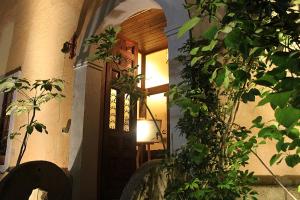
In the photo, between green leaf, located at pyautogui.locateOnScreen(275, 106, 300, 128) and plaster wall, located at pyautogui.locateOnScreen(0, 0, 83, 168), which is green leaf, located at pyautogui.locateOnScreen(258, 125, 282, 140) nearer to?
green leaf, located at pyautogui.locateOnScreen(275, 106, 300, 128)

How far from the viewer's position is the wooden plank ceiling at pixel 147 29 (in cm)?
718

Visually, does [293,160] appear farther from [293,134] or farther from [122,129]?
[122,129]

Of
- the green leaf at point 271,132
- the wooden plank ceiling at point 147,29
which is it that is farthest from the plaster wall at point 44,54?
the green leaf at point 271,132

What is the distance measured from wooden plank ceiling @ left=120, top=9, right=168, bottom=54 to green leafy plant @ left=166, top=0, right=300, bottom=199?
4066mm

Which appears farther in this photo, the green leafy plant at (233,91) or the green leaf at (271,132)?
the green leaf at (271,132)

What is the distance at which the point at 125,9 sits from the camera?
16.1ft

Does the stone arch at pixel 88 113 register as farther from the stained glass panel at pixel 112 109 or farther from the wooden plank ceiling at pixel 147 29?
the wooden plank ceiling at pixel 147 29

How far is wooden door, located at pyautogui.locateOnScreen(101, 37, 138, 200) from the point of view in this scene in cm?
526

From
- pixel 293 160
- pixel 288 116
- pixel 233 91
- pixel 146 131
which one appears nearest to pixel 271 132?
pixel 293 160

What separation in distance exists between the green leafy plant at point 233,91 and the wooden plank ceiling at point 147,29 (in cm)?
407

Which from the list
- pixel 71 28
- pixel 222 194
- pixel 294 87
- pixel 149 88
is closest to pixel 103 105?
pixel 71 28

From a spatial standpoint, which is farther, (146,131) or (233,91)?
(146,131)

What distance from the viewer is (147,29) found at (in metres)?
7.98

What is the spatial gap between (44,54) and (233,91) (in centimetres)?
467
